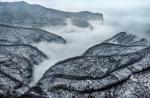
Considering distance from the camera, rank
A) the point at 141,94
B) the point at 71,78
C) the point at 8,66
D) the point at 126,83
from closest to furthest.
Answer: the point at 141,94
the point at 126,83
the point at 71,78
the point at 8,66

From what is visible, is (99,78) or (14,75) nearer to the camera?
(99,78)

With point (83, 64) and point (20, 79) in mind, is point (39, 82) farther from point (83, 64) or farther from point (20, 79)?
point (83, 64)

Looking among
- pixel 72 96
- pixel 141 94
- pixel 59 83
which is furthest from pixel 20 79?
pixel 141 94

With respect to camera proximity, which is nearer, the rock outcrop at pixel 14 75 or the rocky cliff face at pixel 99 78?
the rocky cliff face at pixel 99 78

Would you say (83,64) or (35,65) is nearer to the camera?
(83,64)

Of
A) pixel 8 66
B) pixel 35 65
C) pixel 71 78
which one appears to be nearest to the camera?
pixel 71 78

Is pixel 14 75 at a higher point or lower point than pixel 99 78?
lower

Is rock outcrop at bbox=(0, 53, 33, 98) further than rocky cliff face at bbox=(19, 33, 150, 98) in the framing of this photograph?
Yes
